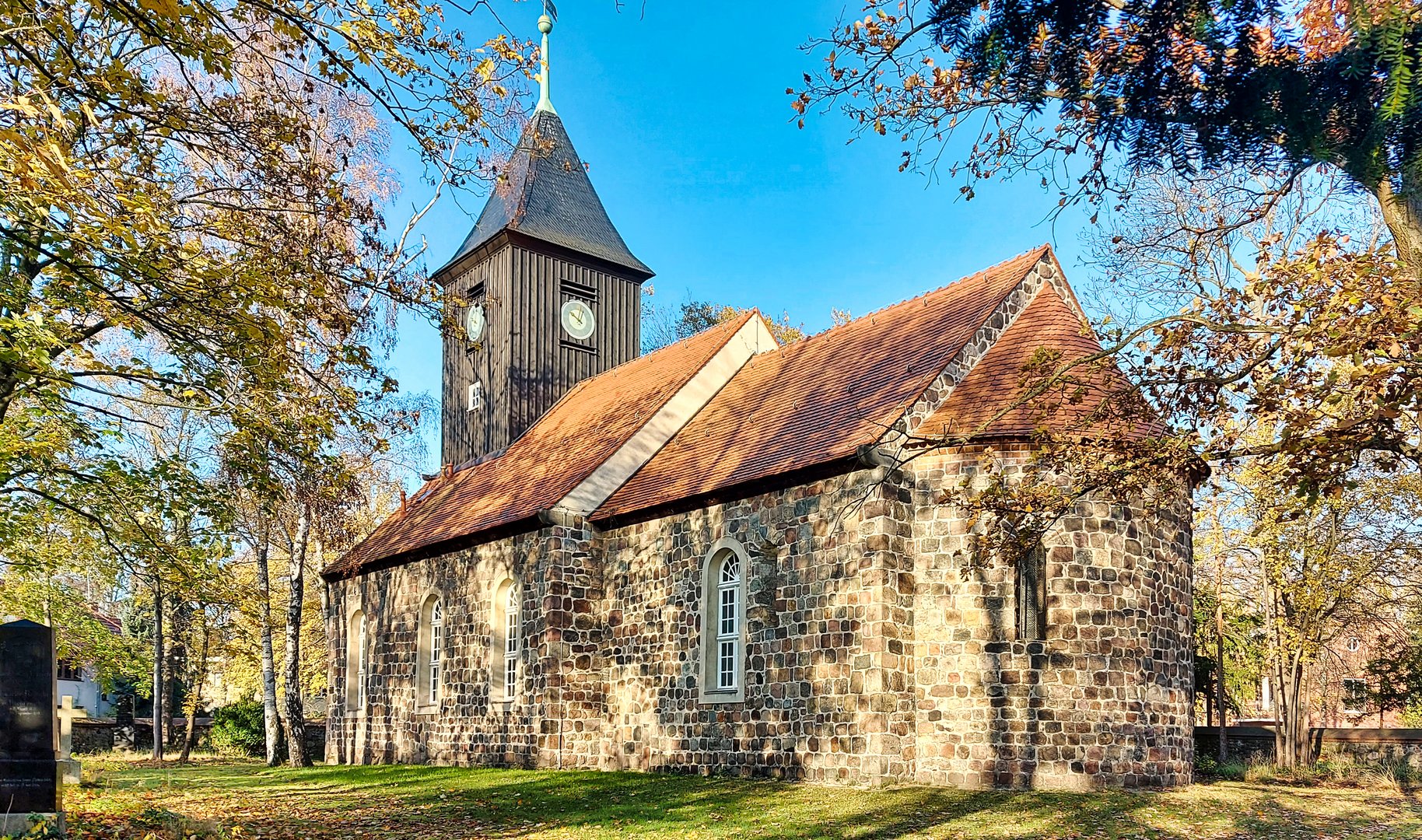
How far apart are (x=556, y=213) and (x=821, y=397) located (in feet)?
35.5

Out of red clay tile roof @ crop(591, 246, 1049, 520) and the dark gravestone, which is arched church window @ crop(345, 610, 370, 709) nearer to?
red clay tile roof @ crop(591, 246, 1049, 520)

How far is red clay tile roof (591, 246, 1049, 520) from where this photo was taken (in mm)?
15305

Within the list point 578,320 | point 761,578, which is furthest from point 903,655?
point 578,320

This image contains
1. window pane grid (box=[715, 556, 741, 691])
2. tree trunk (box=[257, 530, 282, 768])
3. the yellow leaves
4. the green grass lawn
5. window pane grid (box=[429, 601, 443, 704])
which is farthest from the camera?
tree trunk (box=[257, 530, 282, 768])

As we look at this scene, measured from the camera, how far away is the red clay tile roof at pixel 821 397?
603 inches

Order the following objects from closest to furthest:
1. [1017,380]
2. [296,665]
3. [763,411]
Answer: [1017,380] → [763,411] → [296,665]

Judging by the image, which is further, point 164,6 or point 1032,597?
point 1032,597

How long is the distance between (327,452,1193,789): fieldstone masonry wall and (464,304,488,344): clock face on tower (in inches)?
383

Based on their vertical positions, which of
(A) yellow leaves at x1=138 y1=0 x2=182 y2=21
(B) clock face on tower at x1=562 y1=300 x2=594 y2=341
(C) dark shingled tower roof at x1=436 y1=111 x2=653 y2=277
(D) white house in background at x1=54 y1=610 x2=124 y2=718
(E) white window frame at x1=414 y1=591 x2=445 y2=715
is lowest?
(D) white house in background at x1=54 y1=610 x2=124 y2=718

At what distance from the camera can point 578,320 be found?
25469 millimetres

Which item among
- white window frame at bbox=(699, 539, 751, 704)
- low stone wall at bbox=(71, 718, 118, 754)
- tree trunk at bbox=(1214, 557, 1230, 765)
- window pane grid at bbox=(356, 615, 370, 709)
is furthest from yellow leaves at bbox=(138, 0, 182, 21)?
low stone wall at bbox=(71, 718, 118, 754)

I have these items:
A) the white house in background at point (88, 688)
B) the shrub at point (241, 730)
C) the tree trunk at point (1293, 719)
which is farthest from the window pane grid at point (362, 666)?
the white house in background at point (88, 688)

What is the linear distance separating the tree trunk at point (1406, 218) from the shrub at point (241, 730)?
31.7 meters

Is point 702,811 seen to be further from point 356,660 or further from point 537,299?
point 356,660
